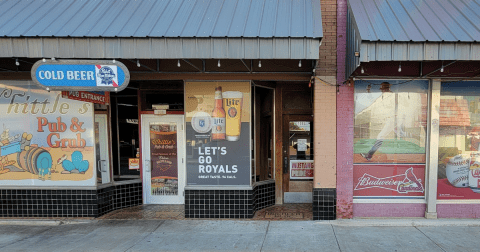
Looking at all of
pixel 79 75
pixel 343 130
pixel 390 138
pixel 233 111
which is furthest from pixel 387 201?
pixel 79 75

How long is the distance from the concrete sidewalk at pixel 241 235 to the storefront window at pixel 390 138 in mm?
731

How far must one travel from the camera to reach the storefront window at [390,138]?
18.3 feet

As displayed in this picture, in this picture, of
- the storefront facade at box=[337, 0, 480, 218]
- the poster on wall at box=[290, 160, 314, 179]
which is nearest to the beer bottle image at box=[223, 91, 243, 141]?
the poster on wall at box=[290, 160, 314, 179]

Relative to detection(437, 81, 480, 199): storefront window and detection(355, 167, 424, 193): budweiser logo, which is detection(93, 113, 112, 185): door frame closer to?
detection(355, 167, 424, 193): budweiser logo

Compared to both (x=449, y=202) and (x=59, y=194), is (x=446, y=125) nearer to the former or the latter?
(x=449, y=202)

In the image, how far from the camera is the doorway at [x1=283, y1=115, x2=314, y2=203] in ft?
22.7

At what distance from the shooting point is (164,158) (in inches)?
267

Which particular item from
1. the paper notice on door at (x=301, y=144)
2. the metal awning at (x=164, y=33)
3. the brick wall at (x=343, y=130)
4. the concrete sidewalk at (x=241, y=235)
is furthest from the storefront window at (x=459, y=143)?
the metal awning at (x=164, y=33)

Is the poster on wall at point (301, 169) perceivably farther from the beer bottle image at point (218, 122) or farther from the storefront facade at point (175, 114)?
the beer bottle image at point (218, 122)

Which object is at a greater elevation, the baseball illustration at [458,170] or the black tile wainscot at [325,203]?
the baseball illustration at [458,170]

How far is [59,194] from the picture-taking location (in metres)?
5.85

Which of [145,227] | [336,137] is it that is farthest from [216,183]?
[336,137]

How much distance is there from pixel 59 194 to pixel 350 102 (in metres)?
6.63

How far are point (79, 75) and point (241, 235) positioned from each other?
399 cm
